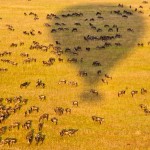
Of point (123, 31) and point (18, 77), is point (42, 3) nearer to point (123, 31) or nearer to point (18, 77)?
point (123, 31)

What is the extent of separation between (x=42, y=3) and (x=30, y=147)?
35.7m

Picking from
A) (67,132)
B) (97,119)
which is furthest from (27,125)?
(97,119)

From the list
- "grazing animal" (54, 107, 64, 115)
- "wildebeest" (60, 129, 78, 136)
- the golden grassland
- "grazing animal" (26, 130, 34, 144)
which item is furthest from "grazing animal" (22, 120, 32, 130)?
"grazing animal" (54, 107, 64, 115)

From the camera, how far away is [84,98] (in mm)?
28266

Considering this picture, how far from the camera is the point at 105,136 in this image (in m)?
23.8

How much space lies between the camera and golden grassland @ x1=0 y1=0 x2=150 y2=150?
76.5 ft

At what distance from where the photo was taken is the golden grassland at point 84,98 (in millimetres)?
23312

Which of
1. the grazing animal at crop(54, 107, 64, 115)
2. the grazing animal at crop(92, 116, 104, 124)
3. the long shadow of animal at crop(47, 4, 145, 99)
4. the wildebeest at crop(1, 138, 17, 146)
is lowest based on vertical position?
the wildebeest at crop(1, 138, 17, 146)

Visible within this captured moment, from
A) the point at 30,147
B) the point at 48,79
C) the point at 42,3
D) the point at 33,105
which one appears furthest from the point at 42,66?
the point at 42,3

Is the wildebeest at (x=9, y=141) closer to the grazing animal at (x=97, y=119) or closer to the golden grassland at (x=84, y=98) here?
the golden grassland at (x=84, y=98)

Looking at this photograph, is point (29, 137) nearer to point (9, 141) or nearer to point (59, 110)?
point (9, 141)

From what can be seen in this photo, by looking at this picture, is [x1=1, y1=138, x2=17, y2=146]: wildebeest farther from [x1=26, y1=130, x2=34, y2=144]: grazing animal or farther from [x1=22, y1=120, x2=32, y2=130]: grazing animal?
[x1=22, y1=120, x2=32, y2=130]: grazing animal

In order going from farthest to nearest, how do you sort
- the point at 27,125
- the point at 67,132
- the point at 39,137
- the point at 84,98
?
1. the point at 84,98
2. the point at 27,125
3. the point at 67,132
4. the point at 39,137

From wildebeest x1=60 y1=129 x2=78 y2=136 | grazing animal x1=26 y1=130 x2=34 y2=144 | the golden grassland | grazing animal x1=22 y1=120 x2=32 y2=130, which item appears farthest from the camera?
grazing animal x1=22 y1=120 x2=32 y2=130
